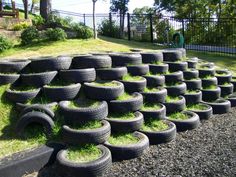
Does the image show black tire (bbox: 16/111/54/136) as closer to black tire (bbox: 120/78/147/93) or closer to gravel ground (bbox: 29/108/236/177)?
gravel ground (bbox: 29/108/236/177)

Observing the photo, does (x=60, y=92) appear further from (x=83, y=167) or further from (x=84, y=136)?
(x=83, y=167)

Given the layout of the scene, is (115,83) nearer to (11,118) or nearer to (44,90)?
(44,90)

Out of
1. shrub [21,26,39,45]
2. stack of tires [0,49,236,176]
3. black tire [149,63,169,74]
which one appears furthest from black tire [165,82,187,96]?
shrub [21,26,39,45]

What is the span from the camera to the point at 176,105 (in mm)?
6812

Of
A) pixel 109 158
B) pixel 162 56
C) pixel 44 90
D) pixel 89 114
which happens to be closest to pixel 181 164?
pixel 109 158

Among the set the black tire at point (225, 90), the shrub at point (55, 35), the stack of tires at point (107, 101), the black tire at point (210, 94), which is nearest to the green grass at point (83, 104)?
the stack of tires at point (107, 101)

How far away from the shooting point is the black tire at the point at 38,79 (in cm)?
592

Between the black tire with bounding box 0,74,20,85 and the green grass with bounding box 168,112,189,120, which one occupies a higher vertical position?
the black tire with bounding box 0,74,20,85

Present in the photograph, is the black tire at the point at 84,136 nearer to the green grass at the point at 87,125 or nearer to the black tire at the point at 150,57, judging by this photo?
the green grass at the point at 87,125

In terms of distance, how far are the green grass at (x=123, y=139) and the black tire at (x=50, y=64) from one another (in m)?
1.63

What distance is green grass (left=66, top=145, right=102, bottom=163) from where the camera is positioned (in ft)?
15.6

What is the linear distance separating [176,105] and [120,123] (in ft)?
5.49

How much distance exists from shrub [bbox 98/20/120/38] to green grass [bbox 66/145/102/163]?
1473cm

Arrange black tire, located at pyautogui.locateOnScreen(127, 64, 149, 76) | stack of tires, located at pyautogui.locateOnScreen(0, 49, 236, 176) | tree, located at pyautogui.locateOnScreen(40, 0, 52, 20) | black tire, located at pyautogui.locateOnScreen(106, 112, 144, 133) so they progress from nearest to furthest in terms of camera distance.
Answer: stack of tires, located at pyautogui.locateOnScreen(0, 49, 236, 176) → black tire, located at pyautogui.locateOnScreen(106, 112, 144, 133) → black tire, located at pyautogui.locateOnScreen(127, 64, 149, 76) → tree, located at pyautogui.locateOnScreen(40, 0, 52, 20)
